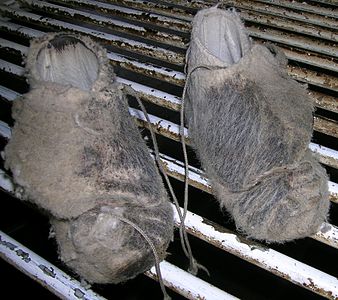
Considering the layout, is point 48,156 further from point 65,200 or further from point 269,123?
point 269,123

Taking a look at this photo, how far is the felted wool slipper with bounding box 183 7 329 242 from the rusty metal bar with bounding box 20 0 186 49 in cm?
49

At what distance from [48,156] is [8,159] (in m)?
0.11

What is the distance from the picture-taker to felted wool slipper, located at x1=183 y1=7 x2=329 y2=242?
0.94 meters

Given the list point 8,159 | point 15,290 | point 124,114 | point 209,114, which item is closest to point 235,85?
point 209,114

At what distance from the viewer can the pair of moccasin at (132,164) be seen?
89 cm

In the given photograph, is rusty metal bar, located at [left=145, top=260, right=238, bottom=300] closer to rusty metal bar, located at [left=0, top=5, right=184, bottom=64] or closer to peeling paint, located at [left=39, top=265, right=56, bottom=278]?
peeling paint, located at [left=39, top=265, right=56, bottom=278]

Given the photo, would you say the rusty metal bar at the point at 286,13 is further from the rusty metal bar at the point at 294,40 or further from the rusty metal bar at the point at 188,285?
the rusty metal bar at the point at 188,285

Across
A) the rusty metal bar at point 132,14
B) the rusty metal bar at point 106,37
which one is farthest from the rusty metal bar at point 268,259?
the rusty metal bar at point 132,14

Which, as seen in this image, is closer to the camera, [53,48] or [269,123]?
[269,123]

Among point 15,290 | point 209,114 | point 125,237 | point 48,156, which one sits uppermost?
point 209,114

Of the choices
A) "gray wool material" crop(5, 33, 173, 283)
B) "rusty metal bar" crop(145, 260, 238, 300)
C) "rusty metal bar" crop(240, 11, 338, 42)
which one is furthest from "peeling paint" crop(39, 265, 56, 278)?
"rusty metal bar" crop(240, 11, 338, 42)

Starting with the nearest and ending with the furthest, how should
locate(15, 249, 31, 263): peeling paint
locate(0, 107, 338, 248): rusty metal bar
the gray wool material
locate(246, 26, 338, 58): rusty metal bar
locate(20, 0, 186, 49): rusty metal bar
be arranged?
the gray wool material
locate(0, 107, 338, 248): rusty metal bar
locate(15, 249, 31, 263): peeling paint
locate(246, 26, 338, 58): rusty metal bar
locate(20, 0, 186, 49): rusty metal bar

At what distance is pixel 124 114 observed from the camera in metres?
1.05

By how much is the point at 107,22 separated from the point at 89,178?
3.80ft
